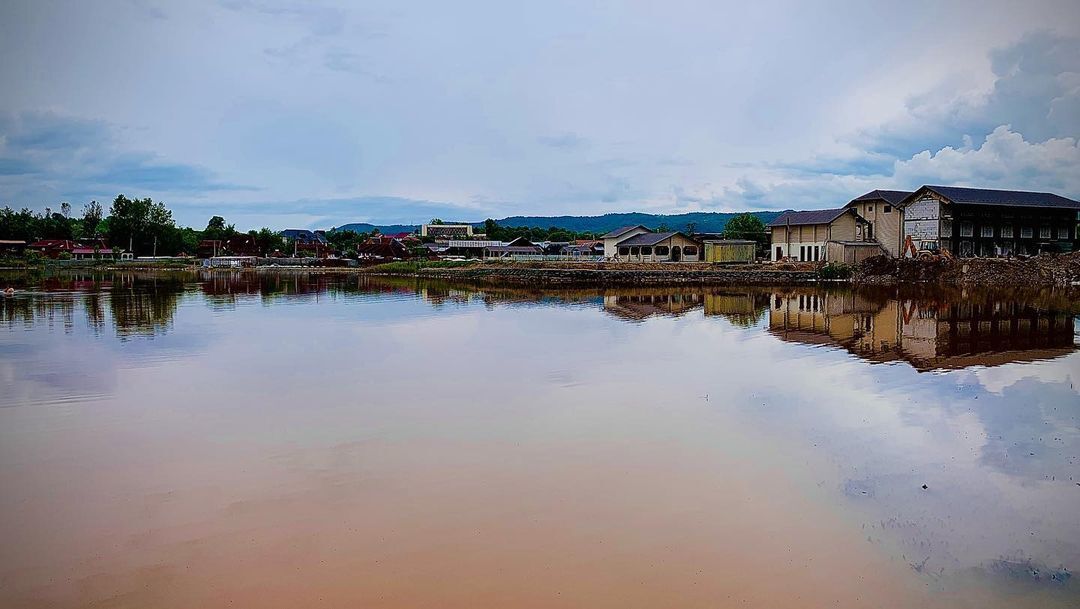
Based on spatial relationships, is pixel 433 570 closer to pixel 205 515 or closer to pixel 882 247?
pixel 205 515

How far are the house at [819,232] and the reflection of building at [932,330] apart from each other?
56.0 ft

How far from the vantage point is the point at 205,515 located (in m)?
6.76

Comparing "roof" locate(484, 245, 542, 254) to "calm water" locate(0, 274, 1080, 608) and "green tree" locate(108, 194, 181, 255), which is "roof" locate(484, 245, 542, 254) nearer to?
"green tree" locate(108, 194, 181, 255)

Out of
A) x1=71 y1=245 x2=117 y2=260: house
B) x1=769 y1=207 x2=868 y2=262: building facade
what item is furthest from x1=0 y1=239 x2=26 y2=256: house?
x1=769 y1=207 x2=868 y2=262: building facade

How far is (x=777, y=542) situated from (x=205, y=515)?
531 cm

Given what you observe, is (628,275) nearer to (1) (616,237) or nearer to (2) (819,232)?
(2) (819,232)

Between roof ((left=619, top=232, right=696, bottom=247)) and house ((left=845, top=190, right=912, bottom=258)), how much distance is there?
1334 cm

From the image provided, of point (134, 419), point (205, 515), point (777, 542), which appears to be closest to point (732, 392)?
point (777, 542)

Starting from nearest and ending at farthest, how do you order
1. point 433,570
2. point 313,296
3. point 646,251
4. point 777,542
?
1. point 433,570
2. point 777,542
3. point 313,296
4. point 646,251

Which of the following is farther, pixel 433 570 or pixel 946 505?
pixel 946 505

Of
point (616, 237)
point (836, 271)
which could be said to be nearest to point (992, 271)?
point (836, 271)

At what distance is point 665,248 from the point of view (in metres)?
55.4

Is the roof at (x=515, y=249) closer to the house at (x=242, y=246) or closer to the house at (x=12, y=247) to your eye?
the house at (x=242, y=246)

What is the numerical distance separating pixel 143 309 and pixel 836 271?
3640 centimetres
